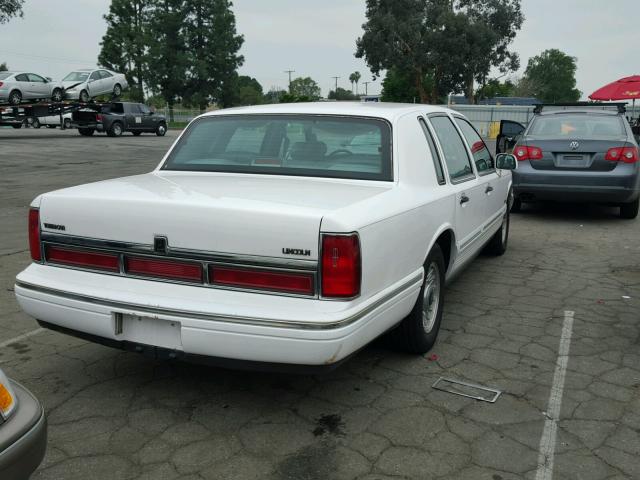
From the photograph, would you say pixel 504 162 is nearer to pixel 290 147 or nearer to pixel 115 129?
pixel 290 147

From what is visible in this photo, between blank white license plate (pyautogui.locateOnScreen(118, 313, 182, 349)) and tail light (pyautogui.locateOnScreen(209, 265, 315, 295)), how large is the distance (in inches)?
11.6

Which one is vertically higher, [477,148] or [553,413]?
[477,148]

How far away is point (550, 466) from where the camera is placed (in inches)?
111

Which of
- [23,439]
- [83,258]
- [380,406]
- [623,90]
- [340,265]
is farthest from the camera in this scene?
[623,90]

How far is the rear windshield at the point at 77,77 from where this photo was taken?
3055 centimetres

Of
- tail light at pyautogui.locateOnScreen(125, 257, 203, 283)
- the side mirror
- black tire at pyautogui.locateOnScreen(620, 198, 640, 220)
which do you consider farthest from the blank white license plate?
black tire at pyautogui.locateOnScreen(620, 198, 640, 220)

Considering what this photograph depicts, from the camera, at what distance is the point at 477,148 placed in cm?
562

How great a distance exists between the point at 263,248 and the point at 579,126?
7646mm

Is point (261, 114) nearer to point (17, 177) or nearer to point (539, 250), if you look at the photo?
point (539, 250)

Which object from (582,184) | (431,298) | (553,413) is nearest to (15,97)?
(582,184)

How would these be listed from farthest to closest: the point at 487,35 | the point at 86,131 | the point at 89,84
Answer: the point at 487,35
the point at 89,84
the point at 86,131

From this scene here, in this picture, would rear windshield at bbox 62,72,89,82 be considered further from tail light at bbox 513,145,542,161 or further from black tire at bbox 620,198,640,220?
black tire at bbox 620,198,640,220

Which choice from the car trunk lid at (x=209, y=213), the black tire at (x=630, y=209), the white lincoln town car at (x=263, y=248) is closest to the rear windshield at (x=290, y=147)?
the white lincoln town car at (x=263, y=248)

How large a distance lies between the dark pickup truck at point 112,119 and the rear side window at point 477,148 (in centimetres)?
2648
